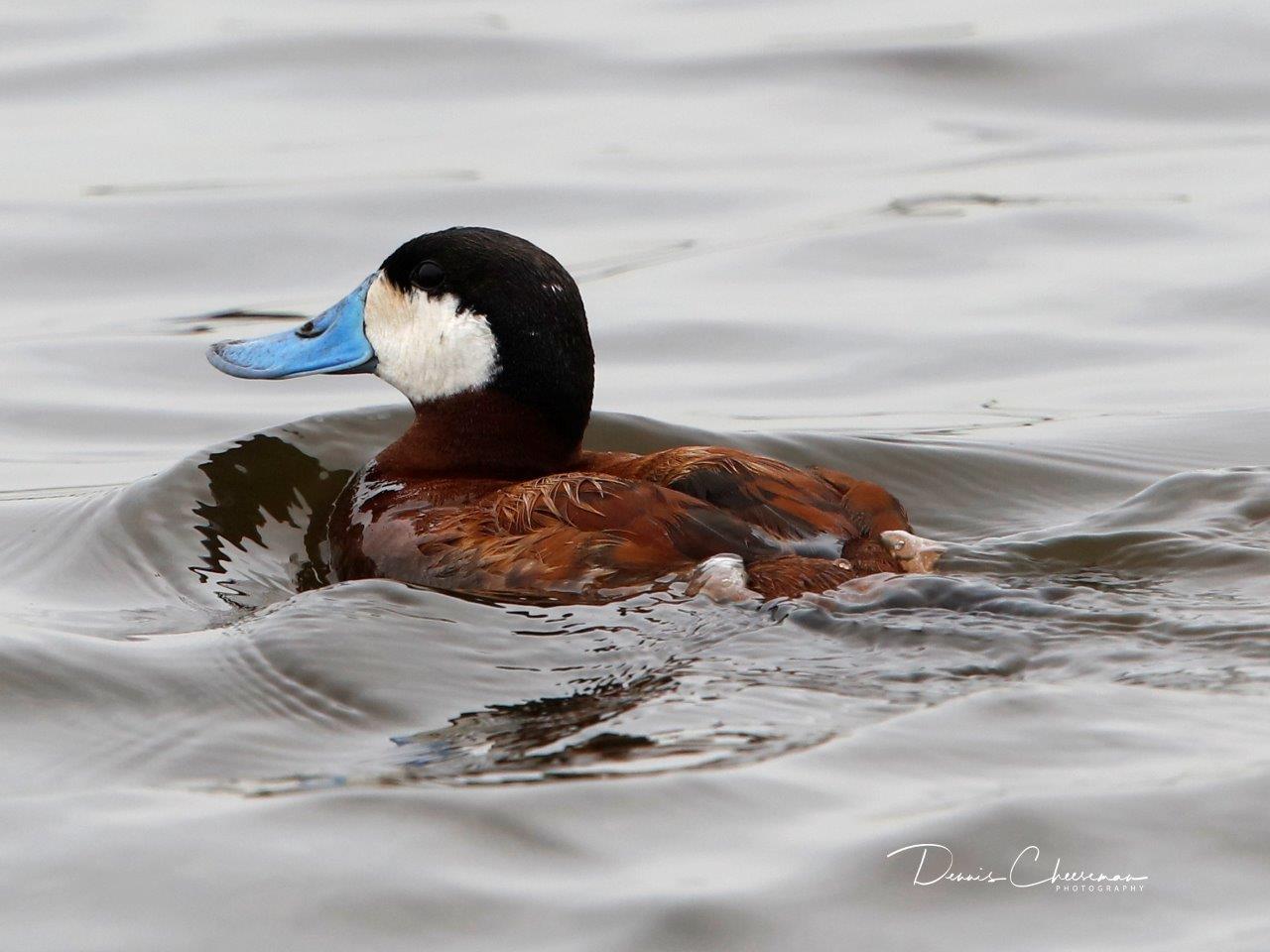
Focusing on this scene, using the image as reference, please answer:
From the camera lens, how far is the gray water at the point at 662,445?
347cm

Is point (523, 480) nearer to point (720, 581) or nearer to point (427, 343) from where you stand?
point (427, 343)

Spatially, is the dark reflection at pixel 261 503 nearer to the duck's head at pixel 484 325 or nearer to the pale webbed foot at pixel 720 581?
the duck's head at pixel 484 325

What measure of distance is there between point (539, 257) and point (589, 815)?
2015 mm

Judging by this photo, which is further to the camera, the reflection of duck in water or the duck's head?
the duck's head

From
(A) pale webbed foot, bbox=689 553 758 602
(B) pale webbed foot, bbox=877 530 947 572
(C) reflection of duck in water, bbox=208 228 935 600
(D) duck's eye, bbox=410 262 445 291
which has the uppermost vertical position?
(D) duck's eye, bbox=410 262 445 291

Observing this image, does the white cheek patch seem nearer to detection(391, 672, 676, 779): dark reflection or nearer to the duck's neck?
the duck's neck

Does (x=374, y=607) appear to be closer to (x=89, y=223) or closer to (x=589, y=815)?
(x=589, y=815)

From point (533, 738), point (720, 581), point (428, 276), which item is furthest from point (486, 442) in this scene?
point (533, 738)

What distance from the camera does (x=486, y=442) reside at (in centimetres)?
529

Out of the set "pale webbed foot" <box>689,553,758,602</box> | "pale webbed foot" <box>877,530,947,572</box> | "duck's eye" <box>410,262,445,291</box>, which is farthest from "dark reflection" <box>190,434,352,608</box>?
"pale webbed foot" <box>877,530,947,572</box>

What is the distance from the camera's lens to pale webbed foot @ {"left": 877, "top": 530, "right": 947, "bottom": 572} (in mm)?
4754

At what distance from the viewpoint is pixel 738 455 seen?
4.84 metres

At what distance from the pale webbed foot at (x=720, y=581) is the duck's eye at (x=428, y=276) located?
52.5 inches

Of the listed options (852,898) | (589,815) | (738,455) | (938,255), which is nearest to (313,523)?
(738,455)
